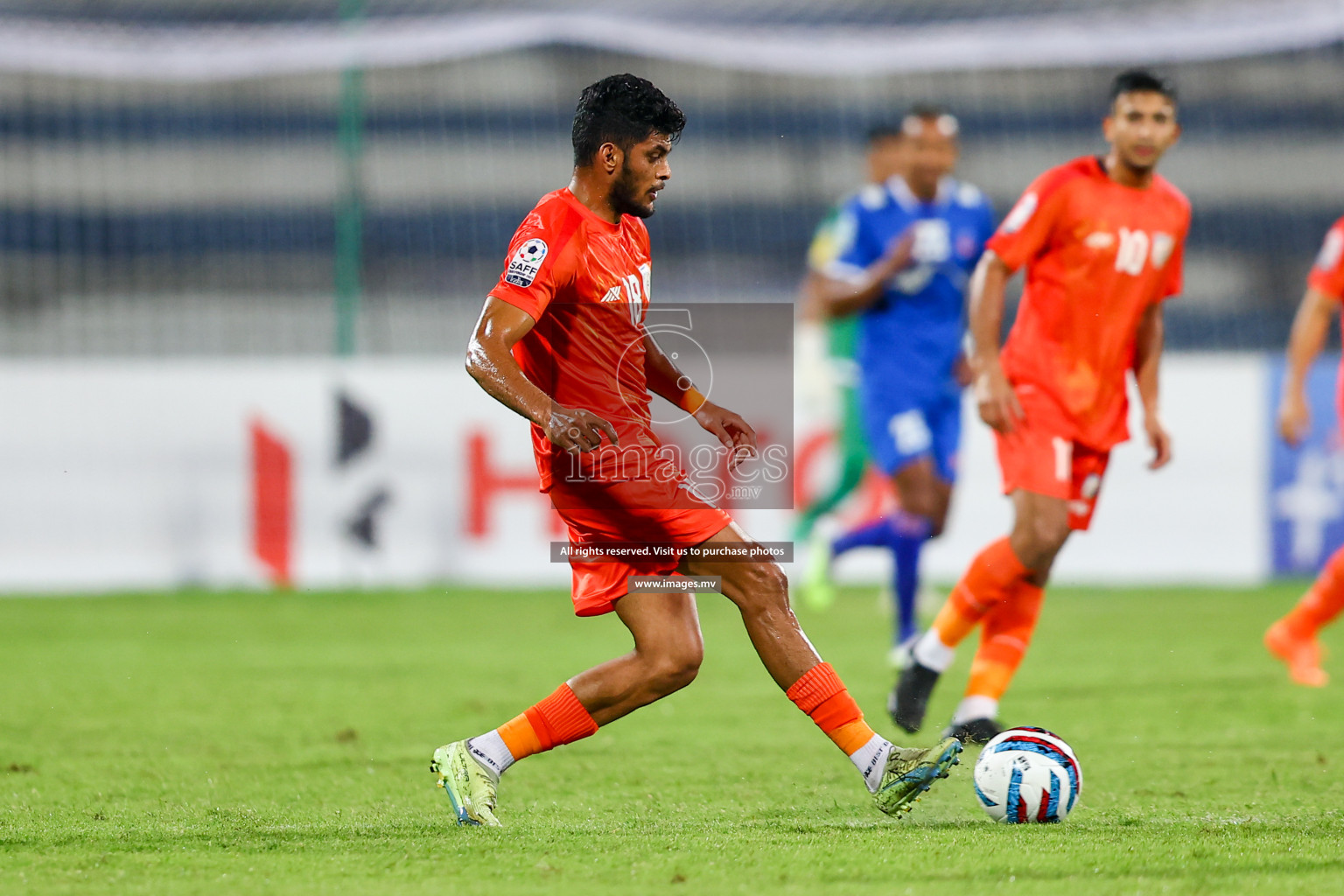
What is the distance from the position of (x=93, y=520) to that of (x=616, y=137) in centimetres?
821

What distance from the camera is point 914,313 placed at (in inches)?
307

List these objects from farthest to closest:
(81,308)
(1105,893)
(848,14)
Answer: (848,14), (81,308), (1105,893)

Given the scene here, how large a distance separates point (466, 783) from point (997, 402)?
2.00 m

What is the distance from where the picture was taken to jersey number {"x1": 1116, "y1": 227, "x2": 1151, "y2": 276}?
5137 mm

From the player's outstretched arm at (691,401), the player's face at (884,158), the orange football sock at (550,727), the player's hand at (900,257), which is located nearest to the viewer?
the orange football sock at (550,727)

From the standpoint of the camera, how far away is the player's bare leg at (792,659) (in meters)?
3.96

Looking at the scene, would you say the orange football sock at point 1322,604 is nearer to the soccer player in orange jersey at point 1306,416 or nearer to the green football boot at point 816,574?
the soccer player in orange jersey at point 1306,416

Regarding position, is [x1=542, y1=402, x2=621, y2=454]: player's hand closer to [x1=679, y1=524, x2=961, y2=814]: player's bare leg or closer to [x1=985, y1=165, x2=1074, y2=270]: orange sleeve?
[x1=679, y1=524, x2=961, y2=814]: player's bare leg

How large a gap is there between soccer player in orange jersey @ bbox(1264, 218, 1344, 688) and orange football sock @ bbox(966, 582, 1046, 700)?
183 cm

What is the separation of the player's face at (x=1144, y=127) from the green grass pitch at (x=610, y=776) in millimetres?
1802

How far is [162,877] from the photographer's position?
10.9 feet

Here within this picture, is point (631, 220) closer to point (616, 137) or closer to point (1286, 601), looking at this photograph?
point (616, 137)

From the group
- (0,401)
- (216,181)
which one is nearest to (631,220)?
(0,401)

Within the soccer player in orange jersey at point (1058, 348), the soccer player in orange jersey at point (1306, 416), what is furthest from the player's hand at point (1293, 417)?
the soccer player in orange jersey at point (1058, 348)
